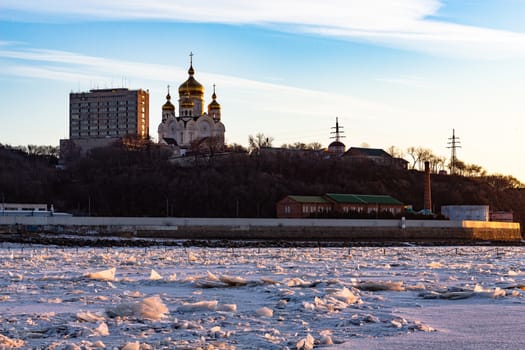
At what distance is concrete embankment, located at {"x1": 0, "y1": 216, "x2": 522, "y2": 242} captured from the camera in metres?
60.7

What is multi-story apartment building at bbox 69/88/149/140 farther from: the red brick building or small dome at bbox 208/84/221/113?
the red brick building

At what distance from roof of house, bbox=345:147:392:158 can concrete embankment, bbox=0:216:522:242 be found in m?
43.3

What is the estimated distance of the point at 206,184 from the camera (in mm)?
89312

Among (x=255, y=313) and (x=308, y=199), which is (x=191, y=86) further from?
(x=255, y=313)

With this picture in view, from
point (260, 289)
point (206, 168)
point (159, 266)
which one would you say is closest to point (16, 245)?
point (159, 266)

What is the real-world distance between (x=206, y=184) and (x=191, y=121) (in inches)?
1850

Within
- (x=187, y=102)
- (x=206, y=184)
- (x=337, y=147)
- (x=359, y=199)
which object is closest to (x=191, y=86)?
(x=187, y=102)

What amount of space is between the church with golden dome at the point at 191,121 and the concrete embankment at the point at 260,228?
200ft

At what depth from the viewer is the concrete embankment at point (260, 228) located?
199 ft

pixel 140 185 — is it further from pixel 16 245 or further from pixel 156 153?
pixel 16 245

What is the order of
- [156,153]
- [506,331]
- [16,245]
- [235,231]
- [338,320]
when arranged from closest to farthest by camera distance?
1. [506,331]
2. [338,320]
3. [16,245]
4. [235,231]
5. [156,153]

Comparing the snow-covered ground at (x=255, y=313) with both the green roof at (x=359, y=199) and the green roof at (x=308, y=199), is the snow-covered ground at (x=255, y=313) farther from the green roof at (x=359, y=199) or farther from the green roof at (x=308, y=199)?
the green roof at (x=359, y=199)

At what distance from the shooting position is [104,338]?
10.9 metres

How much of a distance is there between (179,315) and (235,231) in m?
52.6
